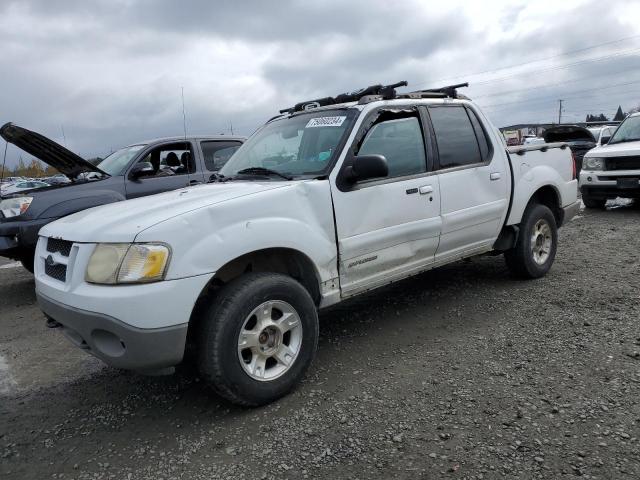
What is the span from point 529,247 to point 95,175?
5.20 m

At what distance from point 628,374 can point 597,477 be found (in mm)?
1164

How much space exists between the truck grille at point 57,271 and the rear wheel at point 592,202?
9.87 meters

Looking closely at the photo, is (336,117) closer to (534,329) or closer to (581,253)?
(534,329)

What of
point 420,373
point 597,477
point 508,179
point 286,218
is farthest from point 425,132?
point 597,477

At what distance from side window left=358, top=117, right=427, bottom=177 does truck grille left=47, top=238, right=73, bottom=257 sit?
204 centimetres

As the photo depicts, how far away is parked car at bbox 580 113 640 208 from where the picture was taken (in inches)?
364

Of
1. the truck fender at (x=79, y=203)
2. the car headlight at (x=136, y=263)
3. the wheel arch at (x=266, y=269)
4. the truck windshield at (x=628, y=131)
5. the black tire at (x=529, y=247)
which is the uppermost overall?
the truck windshield at (x=628, y=131)

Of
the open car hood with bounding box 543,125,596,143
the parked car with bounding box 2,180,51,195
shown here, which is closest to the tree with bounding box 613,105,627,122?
the open car hood with bounding box 543,125,596,143

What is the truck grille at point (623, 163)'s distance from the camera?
9.21 m

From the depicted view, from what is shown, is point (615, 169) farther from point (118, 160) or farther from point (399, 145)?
point (118, 160)

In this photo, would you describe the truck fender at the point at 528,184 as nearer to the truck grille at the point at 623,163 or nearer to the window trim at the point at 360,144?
the window trim at the point at 360,144

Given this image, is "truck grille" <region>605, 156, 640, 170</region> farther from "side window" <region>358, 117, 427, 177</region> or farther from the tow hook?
the tow hook

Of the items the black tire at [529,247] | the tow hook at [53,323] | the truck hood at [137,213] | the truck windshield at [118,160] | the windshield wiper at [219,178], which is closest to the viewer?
the truck hood at [137,213]

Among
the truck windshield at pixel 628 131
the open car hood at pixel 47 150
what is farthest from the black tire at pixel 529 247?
the truck windshield at pixel 628 131
